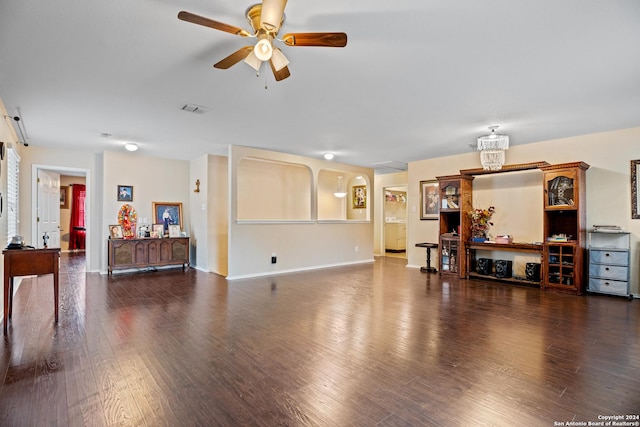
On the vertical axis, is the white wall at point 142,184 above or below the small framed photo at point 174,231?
above

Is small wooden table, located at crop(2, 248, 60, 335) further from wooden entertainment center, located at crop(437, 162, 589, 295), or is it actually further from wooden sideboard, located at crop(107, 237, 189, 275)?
wooden entertainment center, located at crop(437, 162, 589, 295)

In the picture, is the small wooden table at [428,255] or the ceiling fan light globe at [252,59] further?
the small wooden table at [428,255]

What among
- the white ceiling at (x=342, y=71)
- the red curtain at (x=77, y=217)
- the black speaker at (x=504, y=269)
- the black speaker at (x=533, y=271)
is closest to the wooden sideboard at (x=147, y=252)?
the white ceiling at (x=342, y=71)

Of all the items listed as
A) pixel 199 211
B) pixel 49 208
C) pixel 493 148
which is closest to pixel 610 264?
pixel 493 148

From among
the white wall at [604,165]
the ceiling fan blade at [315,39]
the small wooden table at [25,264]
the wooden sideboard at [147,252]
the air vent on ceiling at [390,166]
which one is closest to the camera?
the ceiling fan blade at [315,39]

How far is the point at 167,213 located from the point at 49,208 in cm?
324

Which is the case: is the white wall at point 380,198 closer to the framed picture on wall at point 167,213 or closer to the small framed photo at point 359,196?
the small framed photo at point 359,196

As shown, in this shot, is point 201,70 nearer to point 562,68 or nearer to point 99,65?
point 99,65

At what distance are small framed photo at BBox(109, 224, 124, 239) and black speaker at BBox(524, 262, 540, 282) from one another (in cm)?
743

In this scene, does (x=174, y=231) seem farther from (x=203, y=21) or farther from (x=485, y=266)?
(x=485, y=266)

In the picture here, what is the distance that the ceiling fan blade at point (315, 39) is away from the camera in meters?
2.04

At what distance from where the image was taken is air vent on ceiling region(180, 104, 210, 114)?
12.5 feet

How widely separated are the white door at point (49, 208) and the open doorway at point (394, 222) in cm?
860

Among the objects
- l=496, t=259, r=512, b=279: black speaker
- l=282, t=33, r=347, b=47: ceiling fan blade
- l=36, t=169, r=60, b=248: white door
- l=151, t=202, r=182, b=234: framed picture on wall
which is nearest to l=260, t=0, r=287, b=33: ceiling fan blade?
l=282, t=33, r=347, b=47: ceiling fan blade
